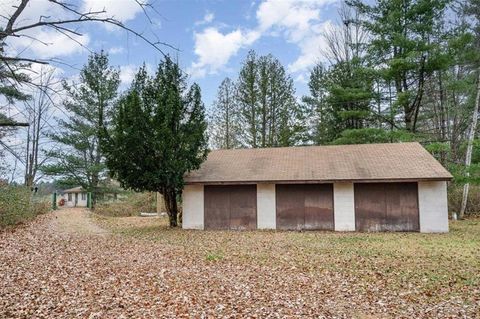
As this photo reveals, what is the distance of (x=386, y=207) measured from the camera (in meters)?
16.5

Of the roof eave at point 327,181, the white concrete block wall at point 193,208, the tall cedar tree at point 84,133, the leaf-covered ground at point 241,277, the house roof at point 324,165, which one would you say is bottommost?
the leaf-covered ground at point 241,277

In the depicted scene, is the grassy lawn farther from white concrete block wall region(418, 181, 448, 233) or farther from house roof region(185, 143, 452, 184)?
house roof region(185, 143, 452, 184)

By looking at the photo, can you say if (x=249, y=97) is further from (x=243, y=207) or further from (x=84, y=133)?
(x=243, y=207)

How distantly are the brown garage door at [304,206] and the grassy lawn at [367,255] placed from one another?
111 cm

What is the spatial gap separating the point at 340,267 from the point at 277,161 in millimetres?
10575

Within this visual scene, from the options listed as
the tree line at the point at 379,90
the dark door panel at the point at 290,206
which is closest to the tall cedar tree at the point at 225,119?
the tree line at the point at 379,90

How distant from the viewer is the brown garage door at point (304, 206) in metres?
17.0

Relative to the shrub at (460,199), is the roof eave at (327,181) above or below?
above

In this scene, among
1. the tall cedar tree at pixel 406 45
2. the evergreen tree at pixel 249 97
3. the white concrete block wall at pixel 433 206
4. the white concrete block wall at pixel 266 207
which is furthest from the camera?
the evergreen tree at pixel 249 97

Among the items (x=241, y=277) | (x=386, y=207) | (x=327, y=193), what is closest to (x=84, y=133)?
(x=327, y=193)

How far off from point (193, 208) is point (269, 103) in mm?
13869

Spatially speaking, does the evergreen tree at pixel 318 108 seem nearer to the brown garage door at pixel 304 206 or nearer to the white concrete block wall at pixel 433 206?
the brown garage door at pixel 304 206

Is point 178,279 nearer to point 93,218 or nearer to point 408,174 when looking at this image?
point 408,174

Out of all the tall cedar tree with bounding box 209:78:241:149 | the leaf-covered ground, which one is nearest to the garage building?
the leaf-covered ground
